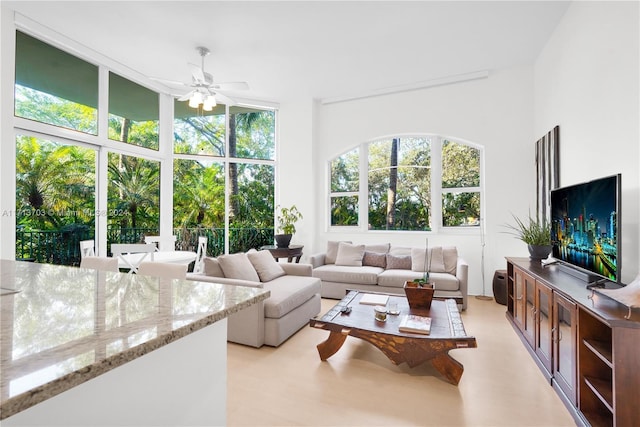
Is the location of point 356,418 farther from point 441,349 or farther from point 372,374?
point 441,349

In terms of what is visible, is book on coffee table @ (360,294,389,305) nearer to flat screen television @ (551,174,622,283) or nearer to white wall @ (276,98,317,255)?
flat screen television @ (551,174,622,283)

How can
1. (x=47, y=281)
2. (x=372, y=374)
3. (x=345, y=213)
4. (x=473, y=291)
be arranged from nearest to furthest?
(x=47, y=281) → (x=372, y=374) → (x=473, y=291) → (x=345, y=213)

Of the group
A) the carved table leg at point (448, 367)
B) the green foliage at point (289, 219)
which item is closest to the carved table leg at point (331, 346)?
the carved table leg at point (448, 367)

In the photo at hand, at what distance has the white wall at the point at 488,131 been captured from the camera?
182 inches

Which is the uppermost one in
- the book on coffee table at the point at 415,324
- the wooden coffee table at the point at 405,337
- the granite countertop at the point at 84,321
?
the granite countertop at the point at 84,321

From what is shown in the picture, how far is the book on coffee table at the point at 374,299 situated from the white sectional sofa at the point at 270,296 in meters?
0.64

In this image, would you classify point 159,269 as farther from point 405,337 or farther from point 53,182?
point 53,182

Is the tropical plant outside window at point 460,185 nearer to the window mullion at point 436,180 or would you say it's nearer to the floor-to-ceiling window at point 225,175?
the window mullion at point 436,180

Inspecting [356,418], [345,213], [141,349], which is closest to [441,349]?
[356,418]

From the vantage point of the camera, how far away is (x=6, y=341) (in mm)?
691

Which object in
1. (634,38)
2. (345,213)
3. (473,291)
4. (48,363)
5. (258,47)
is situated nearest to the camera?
(48,363)

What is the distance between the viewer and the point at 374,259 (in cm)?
494

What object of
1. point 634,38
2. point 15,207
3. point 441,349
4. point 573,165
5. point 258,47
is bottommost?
point 441,349

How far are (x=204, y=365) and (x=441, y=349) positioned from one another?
180 cm
